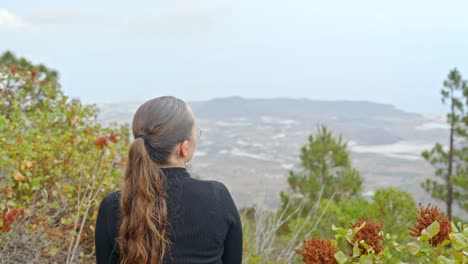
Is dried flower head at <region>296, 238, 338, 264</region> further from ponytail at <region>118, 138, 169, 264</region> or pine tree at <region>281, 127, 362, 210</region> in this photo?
pine tree at <region>281, 127, 362, 210</region>

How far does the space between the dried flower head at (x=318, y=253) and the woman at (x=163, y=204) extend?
1.00 ft

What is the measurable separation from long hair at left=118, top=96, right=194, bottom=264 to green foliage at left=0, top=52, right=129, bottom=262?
138cm

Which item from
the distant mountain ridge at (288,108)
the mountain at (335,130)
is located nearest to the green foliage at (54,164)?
the mountain at (335,130)

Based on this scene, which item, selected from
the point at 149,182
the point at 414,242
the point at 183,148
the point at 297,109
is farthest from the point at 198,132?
the point at 297,109

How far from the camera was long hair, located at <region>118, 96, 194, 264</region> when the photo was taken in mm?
1766

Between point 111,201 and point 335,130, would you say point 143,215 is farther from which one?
point 335,130

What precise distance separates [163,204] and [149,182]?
90 millimetres

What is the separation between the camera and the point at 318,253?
171 centimetres

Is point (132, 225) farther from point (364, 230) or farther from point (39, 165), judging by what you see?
point (39, 165)

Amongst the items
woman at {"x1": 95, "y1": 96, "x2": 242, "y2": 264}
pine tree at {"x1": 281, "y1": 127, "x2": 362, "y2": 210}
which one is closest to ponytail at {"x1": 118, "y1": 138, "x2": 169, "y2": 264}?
woman at {"x1": 95, "y1": 96, "x2": 242, "y2": 264}

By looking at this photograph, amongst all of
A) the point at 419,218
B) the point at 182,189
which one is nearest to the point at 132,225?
the point at 182,189

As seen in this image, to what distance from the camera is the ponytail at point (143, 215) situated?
1.76 metres

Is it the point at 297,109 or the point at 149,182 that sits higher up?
the point at 149,182

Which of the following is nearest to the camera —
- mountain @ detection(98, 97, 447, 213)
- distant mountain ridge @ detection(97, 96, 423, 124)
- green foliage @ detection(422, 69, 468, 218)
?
green foliage @ detection(422, 69, 468, 218)
